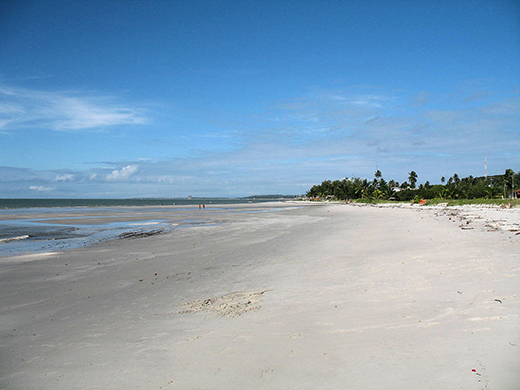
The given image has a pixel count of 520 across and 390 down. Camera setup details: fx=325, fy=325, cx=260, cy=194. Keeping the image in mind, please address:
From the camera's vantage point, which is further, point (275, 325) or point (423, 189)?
point (423, 189)

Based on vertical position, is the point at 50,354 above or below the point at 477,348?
below

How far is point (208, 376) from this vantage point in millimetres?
3908

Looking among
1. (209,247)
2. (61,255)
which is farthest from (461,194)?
(61,255)

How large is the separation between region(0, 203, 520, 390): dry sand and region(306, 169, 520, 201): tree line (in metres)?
80.3

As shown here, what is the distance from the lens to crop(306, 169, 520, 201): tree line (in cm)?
7931

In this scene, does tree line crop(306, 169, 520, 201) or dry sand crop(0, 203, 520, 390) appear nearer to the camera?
dry sand crop(0, 203, 520, 390)

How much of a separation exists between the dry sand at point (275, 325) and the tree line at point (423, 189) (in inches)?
3162

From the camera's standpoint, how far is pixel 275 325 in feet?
17.6

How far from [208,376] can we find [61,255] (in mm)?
12812

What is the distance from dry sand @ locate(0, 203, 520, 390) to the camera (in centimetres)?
385

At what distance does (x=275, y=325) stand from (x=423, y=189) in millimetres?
101508

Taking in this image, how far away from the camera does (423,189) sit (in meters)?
95.0

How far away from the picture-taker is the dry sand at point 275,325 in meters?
3.85

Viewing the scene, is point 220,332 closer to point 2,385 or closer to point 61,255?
point 2,385
